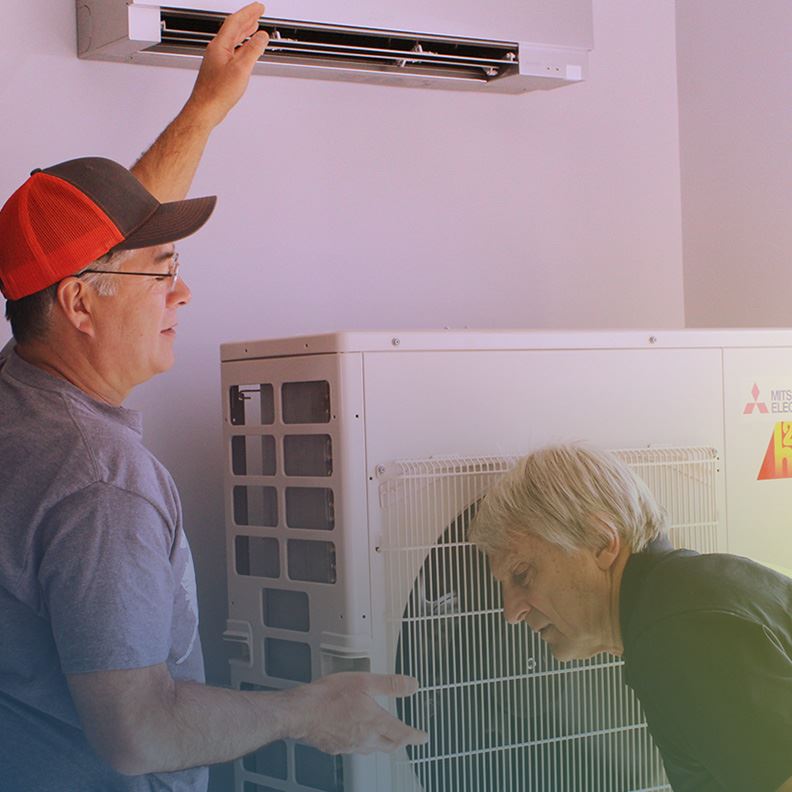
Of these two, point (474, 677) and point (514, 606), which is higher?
point (514, 606)

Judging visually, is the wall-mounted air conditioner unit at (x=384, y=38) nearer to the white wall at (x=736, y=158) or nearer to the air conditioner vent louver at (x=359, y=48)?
the air conditioner vent louver at (x=359, y=48)

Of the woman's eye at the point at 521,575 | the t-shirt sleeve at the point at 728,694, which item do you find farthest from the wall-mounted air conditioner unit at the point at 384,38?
the t-shirt sleeve at the point at 728,694

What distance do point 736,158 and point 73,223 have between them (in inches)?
71.9

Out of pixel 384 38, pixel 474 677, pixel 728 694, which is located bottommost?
pixel 474 677

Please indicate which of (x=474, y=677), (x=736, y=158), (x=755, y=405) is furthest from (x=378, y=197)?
(x=474, y=677)

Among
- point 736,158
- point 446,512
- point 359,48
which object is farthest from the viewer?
point 736,158

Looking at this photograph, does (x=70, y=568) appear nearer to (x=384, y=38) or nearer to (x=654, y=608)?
(x=654, y=608)

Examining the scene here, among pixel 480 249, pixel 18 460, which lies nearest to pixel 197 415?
pixel 480 249

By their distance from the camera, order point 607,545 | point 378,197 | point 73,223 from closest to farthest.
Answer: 1. point 73,223
2. point 607,545
3. point 378,197

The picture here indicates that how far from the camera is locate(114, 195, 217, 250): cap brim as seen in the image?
1.39 m

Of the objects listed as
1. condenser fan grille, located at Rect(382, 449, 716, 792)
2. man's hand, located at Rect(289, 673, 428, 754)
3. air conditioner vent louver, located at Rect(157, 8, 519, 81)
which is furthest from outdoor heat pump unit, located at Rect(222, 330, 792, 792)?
air conditioner vent louver, located at Rect(157, 8, 519, 81)

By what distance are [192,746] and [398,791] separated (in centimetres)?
52

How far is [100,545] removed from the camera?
123 centimetres

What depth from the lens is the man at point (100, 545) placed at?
4.04 ft
